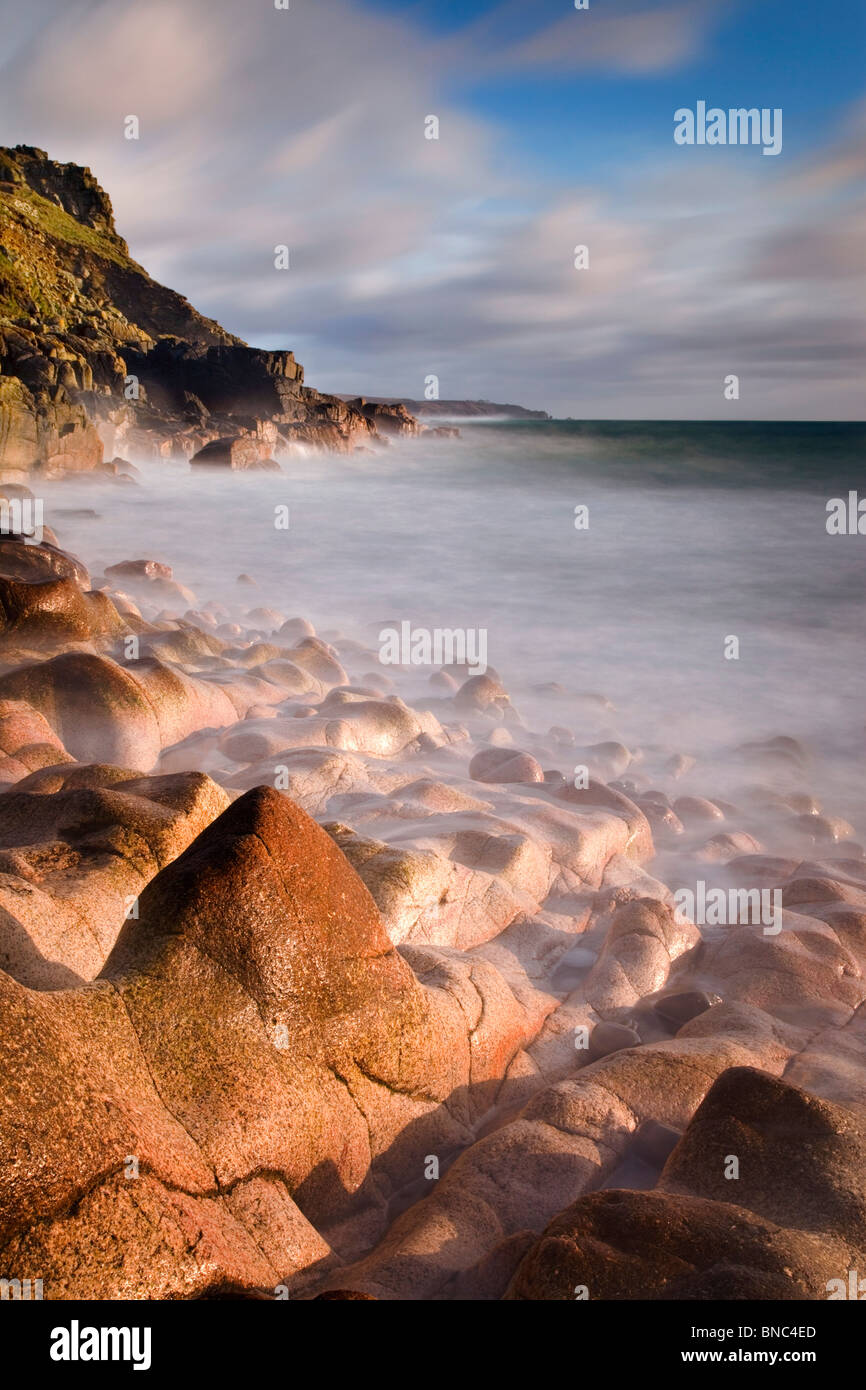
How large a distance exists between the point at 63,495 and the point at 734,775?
81.4 ft

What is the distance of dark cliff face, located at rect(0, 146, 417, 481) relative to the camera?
3095 centimetres

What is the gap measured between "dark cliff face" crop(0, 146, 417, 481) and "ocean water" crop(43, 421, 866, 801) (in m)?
2.19

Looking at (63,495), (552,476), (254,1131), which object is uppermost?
(552,476)

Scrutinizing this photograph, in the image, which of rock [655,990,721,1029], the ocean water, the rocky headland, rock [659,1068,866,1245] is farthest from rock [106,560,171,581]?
rock [659,1068,866,1245]

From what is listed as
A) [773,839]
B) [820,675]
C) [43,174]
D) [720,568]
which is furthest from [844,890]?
[43,174]

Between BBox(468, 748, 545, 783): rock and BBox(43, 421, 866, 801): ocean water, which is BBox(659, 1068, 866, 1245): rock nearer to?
BBox(468, 748, 545, 783): rock

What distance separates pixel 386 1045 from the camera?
4082 mm

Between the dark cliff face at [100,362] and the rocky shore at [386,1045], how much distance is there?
2665 centimetres

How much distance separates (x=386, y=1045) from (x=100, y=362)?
143ft

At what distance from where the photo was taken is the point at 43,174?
3354 inches

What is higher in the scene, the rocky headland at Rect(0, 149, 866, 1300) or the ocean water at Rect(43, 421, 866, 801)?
the ocean water at Rect(43, 421, 866, 801)

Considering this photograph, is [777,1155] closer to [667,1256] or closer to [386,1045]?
[667,1256]

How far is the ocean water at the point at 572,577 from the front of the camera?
14875mm
